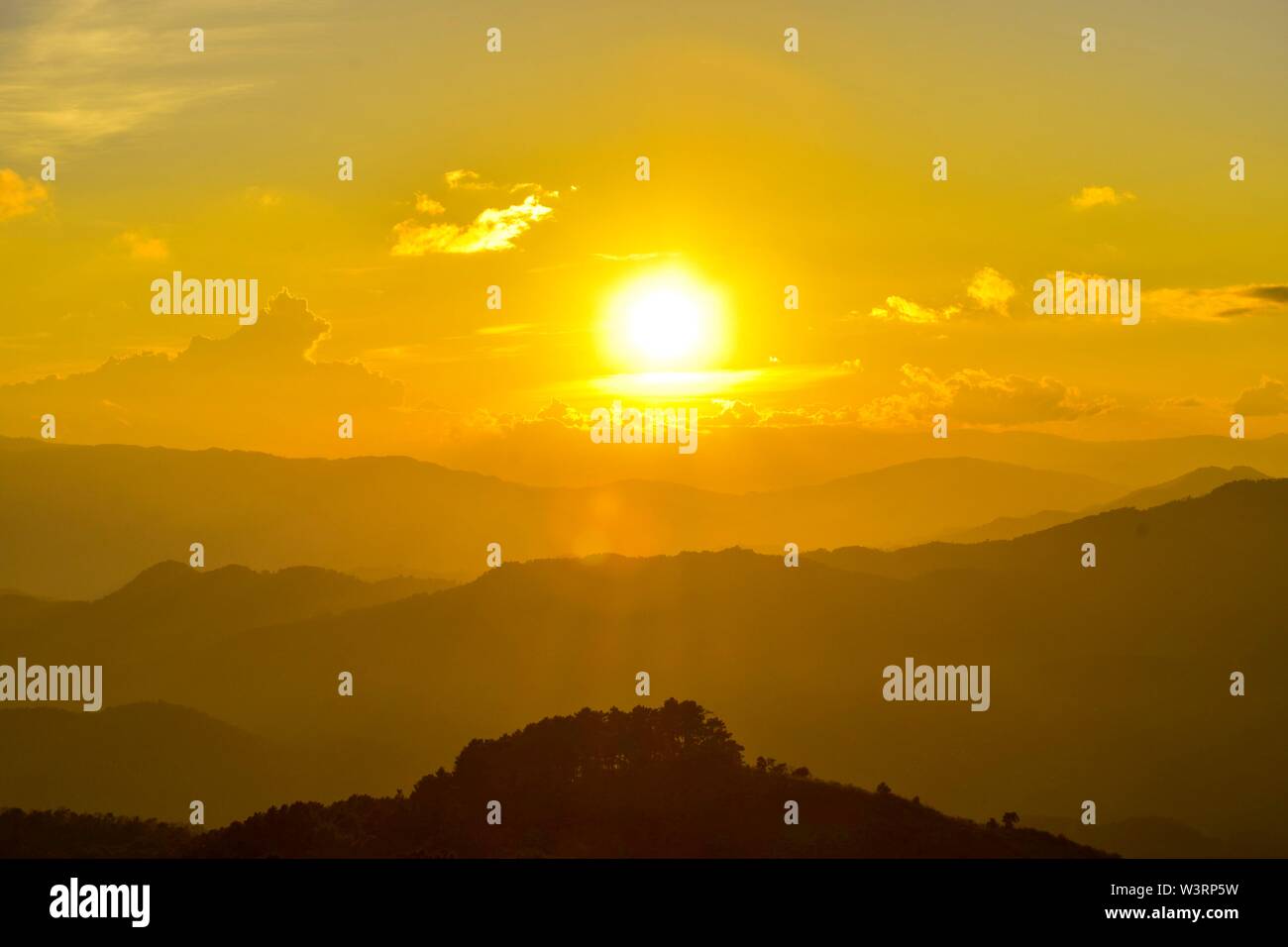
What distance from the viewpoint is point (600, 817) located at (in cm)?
4775

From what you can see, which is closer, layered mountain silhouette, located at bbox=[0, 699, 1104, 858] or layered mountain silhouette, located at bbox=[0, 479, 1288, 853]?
layered mountain silhouette, located at bbox=[0, 699, 1104, 858]

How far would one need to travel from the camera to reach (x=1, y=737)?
165m

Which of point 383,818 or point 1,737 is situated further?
point 1,737

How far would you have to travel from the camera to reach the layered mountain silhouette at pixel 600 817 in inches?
1778

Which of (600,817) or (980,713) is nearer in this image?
(600,817)

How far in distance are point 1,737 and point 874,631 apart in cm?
12654

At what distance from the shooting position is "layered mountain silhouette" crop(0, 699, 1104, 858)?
1778 inches

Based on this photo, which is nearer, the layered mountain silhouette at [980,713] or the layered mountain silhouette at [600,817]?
the layered mountain silhouette at [600,817]
